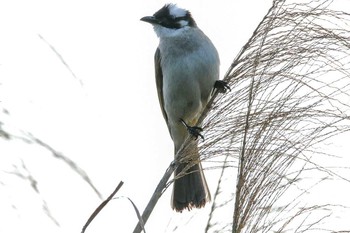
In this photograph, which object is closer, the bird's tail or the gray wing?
the bird's tail

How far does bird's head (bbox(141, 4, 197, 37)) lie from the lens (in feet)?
19.2

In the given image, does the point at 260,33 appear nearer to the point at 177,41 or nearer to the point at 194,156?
the point at 194,156

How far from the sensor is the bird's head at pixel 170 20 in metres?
5.85

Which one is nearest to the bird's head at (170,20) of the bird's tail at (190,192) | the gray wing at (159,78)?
the gray wing at (159,78)

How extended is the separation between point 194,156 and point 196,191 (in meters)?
2.48

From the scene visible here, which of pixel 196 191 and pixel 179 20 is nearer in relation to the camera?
pixel 196 191

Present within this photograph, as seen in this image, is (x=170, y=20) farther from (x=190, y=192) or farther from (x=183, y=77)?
(x=190, y=192)

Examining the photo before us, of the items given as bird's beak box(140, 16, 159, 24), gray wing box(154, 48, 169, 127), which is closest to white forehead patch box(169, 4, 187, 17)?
bird's beak box(140, 16, 159, 24)

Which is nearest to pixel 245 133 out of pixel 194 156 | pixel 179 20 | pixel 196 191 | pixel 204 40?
pixel 194 156

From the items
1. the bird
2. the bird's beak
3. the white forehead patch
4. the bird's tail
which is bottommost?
the bird's tail

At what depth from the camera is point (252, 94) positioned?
247cm

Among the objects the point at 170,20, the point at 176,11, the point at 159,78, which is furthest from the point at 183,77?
the point at 176,11

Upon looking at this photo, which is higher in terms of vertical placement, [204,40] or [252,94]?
[204,40]

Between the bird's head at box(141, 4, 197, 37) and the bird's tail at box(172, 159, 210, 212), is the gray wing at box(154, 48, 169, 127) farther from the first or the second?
the bird's tail at box(172, 159, 210, 212)
